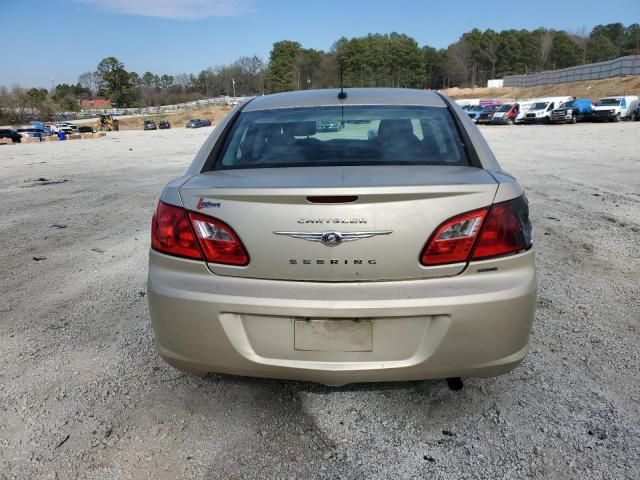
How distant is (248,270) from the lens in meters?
2.08

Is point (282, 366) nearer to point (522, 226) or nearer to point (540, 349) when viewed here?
point (522, 226)

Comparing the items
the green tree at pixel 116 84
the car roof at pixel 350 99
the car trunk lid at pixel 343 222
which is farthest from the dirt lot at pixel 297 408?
the green tree at pixel 116 84

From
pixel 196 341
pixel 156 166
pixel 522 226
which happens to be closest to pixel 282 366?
pixel 196 341

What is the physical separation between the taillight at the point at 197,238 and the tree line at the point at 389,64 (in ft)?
388

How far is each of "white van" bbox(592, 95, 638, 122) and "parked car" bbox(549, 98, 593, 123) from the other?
0.60m

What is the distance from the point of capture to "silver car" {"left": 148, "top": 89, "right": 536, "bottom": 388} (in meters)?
1.99

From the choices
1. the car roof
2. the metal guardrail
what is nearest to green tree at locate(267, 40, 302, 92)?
the metal guardrail

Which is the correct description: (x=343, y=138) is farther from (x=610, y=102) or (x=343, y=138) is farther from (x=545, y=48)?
(x=545, y=48)

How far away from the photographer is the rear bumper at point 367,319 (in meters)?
2.00

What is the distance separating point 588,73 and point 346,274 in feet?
298

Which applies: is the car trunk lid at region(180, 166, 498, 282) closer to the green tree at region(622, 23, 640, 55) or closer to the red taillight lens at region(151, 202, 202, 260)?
the red taillight lens at region(151, 202, 202, 260)

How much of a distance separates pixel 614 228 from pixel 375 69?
444 ft

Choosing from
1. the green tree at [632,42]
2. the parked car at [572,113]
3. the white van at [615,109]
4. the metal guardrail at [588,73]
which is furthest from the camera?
the green tree at [632,42]

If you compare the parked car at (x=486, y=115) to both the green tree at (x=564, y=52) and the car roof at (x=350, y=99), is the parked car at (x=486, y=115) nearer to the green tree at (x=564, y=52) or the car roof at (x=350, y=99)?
the car roof at (x=350, y=99)
